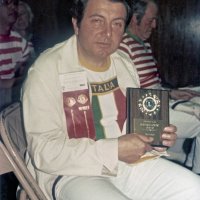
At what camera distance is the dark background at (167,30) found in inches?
168

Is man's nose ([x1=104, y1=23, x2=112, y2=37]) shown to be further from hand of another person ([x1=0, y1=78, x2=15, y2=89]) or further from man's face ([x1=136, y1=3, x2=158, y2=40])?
hand of another person ([x1=0, y1=78, x2=15, y2=89])

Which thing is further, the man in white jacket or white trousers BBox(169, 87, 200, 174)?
white trousers BBox(169, 87, 200, 174)

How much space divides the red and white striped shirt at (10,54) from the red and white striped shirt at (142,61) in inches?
39.9

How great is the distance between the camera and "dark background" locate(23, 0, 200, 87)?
4258 millimetres

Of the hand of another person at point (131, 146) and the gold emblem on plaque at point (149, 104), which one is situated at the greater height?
the gold emblem on plaque at point (149, 104)

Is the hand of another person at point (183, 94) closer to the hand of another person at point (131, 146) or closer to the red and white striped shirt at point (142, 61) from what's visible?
the red and white striped shirt at point (142, 61)

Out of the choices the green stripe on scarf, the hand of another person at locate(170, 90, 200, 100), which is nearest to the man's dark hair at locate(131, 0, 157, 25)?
the hand of another person at locate(170, 90, 200, 100)

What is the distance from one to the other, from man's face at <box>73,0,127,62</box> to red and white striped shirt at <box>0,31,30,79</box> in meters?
1.60

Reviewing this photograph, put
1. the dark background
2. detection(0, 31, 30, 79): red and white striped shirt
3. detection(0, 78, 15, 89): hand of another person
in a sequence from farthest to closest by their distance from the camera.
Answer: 1. the dark background
2. detection(0, 31, 30, 79): red and white striped shirt
3. detection(0, 78, 15, 89): hand of another person

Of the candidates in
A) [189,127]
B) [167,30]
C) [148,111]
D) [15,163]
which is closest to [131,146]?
[148,111]

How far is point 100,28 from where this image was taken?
148 centimetres

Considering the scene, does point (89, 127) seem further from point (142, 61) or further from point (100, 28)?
point (142, 61)

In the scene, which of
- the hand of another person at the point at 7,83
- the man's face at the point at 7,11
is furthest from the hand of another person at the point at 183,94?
the man's face at the point at 7,11

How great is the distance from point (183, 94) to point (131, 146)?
1201 mm
